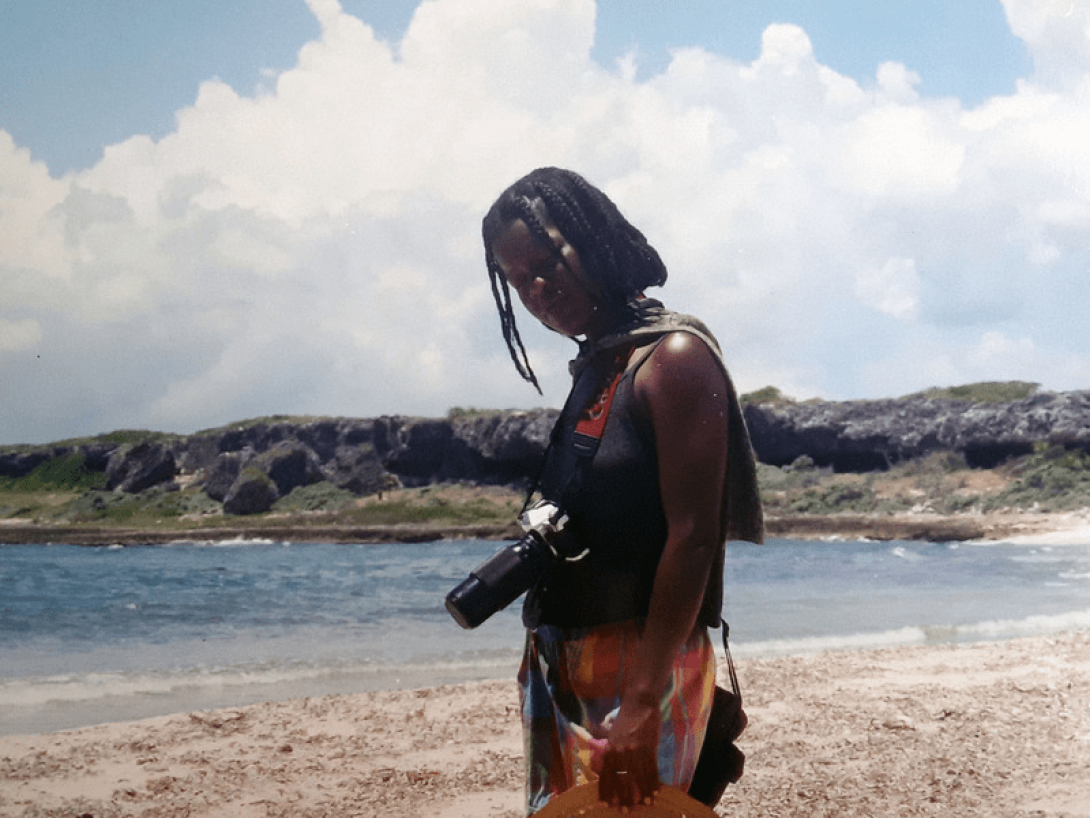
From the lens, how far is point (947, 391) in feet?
158

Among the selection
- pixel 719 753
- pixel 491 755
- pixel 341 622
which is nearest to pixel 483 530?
pixel 341 622

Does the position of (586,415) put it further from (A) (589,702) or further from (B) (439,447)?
(B) (439,447)

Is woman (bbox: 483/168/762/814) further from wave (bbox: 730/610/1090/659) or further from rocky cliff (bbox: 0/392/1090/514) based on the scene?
rocky cliff (bbox: 0/392/1090/514)

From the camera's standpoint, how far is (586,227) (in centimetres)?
131

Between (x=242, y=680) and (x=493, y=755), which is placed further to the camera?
(x=242, y=680)

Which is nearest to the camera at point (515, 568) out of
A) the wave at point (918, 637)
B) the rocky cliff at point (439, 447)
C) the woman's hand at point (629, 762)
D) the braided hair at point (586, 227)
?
the woman's hand at point (629, 762)

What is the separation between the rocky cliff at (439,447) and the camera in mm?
43750

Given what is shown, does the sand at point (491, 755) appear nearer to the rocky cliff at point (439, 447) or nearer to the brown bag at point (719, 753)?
the brown bag at point (719, 753)

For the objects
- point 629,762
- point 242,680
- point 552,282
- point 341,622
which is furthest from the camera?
point 341,622

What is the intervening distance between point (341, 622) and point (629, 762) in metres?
10.1

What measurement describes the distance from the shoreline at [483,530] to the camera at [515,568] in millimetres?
28270

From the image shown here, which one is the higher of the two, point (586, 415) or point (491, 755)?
point (586, 415)

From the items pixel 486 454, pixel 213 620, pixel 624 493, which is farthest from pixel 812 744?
pixel 486 454

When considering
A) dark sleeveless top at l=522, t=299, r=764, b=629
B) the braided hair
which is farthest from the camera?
the braided hair
